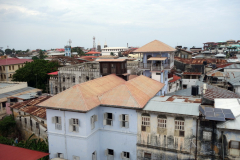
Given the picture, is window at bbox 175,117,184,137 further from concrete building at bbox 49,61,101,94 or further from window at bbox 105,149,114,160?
concrete building at bbox 49,61,101,94

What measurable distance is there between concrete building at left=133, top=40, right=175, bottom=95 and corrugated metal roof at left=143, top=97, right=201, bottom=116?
35.6 feet

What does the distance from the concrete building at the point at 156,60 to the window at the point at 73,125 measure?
1545cm

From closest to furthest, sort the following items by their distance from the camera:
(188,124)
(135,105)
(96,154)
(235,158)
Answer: (235,158) → (188,124) → (135,105) → (96,154)

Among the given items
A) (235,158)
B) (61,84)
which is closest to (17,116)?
(61,84)

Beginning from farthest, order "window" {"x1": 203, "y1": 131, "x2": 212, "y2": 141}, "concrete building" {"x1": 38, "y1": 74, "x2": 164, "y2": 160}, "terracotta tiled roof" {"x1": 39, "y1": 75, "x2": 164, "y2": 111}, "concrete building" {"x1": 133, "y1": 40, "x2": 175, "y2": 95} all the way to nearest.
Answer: "concrete building" {"x1": 133, "y1": 40, "x2": 175, "y2": 95} < "concrete building" {"x1": 38, "y1": 74, "x2": 164, "y2": 160} < "terracotta tiled roof" {"x1": 39, "y1": 75, "x2": 164, "y2": 111} < "window" {"x1": 203, "y1": 131, "x2": 212, "y2": 141}

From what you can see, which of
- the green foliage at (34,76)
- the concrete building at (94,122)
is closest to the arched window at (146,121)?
the concrete building at (94,122)

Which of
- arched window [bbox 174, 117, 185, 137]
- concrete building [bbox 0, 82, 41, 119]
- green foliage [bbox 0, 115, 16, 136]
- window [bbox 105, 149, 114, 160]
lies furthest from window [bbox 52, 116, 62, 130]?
concrete building [bbox 0, 82, 41, 119]

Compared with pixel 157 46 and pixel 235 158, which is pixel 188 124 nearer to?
pixel 235 158

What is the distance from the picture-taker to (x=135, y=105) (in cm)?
1883

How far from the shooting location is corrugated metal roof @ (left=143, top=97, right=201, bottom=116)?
17.6m

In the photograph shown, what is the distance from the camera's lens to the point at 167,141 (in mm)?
18625

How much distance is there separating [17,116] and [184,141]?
85.8ft

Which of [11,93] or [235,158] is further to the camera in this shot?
[11,93]

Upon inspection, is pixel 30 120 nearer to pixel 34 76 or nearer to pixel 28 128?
pixel 28 128
